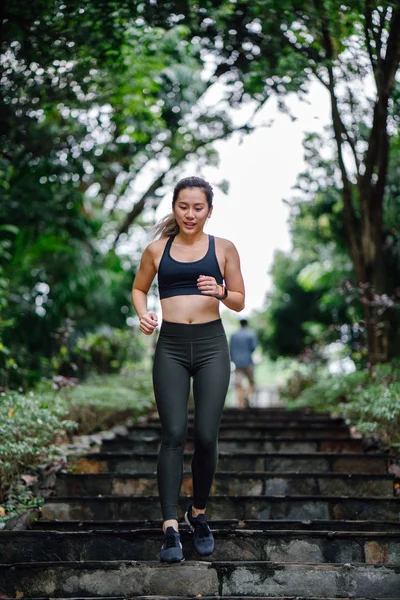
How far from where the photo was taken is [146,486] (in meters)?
5.14

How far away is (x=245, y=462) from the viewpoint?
568 centimetres

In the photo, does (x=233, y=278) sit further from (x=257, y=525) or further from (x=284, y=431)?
(x=284, y=431)

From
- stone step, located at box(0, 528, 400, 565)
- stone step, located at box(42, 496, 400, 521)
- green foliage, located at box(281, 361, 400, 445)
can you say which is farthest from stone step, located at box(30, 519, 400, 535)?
green foliage, located at box(281, 361, 400, 445)

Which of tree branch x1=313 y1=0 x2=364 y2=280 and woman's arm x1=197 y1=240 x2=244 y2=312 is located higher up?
tree branch x1=313 y1=0 x2=364 y2=280

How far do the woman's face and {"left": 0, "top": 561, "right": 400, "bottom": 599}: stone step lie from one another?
1696mm

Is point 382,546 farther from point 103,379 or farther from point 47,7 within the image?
point 103,379

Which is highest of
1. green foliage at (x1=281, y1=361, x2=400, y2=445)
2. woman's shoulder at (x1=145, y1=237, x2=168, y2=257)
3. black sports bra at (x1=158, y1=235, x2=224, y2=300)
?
woman's shoulder at (x1=145, y1=237, x2=168, y2=257)

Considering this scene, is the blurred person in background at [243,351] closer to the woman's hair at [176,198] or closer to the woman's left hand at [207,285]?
the woman's hair at [176,198]

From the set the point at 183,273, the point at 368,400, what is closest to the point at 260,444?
the point at 368,400

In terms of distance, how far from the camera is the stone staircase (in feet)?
11.2

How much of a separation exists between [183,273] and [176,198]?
42 centimetres

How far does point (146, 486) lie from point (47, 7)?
4286mm

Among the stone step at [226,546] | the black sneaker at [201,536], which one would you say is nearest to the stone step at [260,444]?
the stone step at [226,546]

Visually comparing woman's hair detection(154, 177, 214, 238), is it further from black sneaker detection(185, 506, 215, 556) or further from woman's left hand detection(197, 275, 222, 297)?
black sneaker detection(185, 506, 215, 556)
